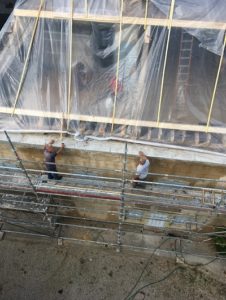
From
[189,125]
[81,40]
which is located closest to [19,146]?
[81,40]

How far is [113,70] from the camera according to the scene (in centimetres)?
820

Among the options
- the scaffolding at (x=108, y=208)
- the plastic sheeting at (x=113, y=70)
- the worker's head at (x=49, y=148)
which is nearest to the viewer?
the plastic sheeting at (x=113, y=70)

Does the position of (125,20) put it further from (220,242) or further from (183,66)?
(220,242)

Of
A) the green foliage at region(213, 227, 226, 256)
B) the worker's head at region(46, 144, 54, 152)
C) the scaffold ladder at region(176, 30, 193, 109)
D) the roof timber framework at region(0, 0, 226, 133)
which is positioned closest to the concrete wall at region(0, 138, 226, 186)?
the worker's head at region(46, 144, 54, 152)

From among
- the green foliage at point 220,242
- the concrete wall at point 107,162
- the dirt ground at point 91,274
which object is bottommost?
the dirt ground at point 91,274

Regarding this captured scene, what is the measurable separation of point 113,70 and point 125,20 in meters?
1.23

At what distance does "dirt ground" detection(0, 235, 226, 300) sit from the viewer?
9094 millimetres

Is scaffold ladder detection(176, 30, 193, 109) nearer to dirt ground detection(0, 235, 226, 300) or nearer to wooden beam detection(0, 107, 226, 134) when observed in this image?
wooden beam detection(0, 107, 226, 134)

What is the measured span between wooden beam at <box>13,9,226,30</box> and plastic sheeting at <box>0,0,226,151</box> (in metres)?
0.02

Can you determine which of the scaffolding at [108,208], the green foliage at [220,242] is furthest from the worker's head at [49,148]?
the green foliage at [220,242]

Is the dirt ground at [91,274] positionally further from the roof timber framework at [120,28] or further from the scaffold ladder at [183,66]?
the scaffold ladder at [183,66]

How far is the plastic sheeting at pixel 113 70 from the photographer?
25.4 ft

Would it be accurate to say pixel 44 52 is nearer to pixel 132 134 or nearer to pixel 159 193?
pixel 132 134

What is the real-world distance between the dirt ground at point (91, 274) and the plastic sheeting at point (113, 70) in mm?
3824
